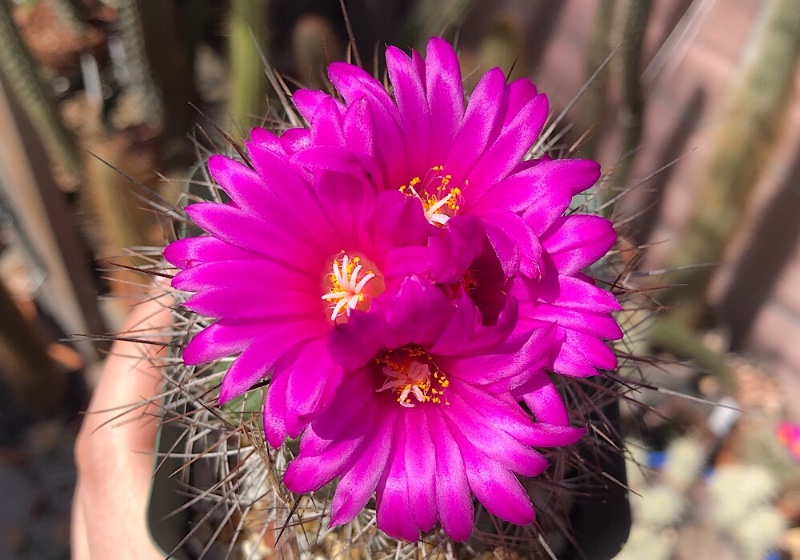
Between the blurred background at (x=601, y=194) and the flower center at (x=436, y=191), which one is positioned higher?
the flower center at (x=436, y=191)

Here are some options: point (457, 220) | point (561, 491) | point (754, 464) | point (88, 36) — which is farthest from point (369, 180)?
point (88, 36)

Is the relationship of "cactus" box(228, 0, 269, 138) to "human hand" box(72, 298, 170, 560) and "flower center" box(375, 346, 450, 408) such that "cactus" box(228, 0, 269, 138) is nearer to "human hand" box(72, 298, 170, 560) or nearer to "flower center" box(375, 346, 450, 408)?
"human hand" box(72, 298, 170, 560)

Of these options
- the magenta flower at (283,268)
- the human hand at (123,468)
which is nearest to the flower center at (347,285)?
the magenta flower at (283,268)

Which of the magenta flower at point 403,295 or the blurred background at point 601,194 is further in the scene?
the blurred background at point 601,194

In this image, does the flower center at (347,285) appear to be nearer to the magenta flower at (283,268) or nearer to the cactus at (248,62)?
the magenta flower at (283,268)

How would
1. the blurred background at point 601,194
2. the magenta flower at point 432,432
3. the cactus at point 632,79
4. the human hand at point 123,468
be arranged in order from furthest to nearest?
the blurred background at point 601,194
the cactus at point 632,79
the human hand at point 123,468
the magenta flower at point 432,432

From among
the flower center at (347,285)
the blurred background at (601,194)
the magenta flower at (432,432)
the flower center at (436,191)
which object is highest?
the flower center at (436,191)

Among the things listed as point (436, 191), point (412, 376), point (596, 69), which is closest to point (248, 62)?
point (596, 69)

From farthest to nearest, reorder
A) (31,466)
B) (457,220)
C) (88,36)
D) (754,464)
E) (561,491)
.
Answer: (88,36) → (31,466) → (754,464) → (561,491) → (457,220)

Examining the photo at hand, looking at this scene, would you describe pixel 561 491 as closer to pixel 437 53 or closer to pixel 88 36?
pixel 437 53
